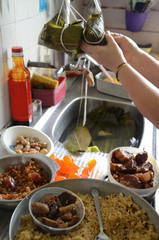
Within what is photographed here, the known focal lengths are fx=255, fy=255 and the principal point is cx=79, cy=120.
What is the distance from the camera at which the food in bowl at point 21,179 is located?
88 centimetres

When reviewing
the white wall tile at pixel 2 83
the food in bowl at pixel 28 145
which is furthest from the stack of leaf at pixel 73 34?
the food in bowl at pixel 28 145

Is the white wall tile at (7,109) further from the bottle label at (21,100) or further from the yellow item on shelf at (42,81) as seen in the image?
the yellow item on shelf at (42,81)

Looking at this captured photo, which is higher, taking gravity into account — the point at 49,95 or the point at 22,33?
the point at 22,33

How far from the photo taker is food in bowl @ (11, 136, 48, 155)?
1139 mm

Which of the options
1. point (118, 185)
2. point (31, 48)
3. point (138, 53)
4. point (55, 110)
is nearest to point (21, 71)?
point (31, 48)

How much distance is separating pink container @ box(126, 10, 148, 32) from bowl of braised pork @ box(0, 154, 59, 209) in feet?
5.11

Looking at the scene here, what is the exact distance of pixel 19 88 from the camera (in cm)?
123

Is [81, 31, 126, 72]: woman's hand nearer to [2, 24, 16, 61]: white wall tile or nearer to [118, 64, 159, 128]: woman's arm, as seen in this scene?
[118, 64, 159, 128]: woman's arm

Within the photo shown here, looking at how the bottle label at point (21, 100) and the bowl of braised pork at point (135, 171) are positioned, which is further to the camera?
the bottle label at point (21, 100)

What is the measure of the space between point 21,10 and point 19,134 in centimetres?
61

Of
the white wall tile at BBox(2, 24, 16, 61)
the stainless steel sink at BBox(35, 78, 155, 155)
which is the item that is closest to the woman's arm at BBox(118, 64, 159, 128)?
the stainless steel sink at BBox(35, 78, 155, 155)

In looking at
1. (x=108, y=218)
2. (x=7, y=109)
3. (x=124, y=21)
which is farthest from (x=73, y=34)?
(x=124, y=21)

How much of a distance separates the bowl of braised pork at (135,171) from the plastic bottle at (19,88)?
0.53 m

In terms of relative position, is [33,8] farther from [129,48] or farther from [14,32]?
[129,48]
